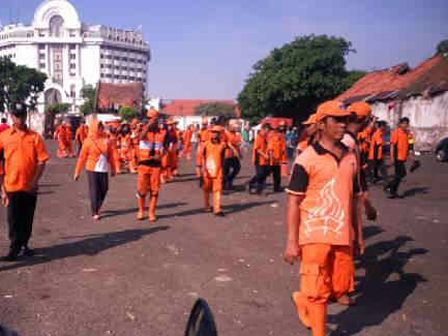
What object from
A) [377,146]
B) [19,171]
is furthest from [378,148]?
[19,171]

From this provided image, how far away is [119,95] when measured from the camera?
1113 inches

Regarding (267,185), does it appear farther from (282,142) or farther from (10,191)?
(10,191)

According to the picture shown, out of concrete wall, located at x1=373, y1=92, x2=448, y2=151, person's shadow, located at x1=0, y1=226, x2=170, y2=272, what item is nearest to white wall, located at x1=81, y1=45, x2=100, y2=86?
concrete wall, located at x1=373, y1=92, x2=448, y2=151

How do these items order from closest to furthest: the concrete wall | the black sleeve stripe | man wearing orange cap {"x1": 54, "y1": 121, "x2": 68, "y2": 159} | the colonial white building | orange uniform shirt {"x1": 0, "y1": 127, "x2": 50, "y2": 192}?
the black sleeve stripe
orange uniform shirt {"x1": 0, "y1": 127, "x2": 50, "y2": 192}
man wearing orange cap {"x1": 54, "y1": 121, "x2": 68, "y2": 159}
the concrete wall
the colonial white building

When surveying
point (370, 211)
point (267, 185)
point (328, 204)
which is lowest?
point (267, 185)

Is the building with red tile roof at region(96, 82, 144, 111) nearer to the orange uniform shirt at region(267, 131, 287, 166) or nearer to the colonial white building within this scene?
the orange uniform shirt at region(267, 131, 287, 166)

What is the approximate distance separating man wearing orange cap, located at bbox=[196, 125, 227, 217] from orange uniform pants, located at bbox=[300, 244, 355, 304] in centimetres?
513

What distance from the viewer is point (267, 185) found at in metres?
13.8

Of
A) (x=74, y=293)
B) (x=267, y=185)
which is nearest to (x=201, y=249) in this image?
(x=74, y=293)

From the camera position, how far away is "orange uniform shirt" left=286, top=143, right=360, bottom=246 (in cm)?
345

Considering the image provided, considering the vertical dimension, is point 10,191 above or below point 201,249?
above

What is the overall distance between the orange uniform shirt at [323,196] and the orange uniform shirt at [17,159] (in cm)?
362

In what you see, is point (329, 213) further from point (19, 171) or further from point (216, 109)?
point (216, 109)

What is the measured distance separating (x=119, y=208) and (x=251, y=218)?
2.81 m
